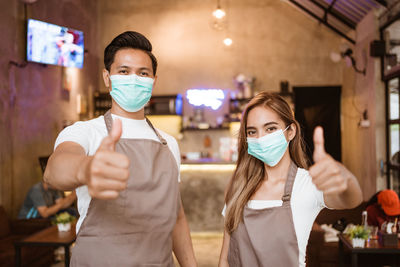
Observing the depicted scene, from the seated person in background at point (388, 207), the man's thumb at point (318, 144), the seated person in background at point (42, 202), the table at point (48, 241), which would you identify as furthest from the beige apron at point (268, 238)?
the seated person in background at point (42, 202)

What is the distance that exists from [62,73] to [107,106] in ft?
4.91

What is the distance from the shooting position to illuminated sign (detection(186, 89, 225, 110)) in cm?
853

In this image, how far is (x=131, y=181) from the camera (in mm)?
1515

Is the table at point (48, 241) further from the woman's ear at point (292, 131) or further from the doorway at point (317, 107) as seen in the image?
the doorway at point (317, 107)

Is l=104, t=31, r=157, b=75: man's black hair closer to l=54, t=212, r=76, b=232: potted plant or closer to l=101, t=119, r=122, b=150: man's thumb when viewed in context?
l=101, t=119, r=122, b=150: man's thumb

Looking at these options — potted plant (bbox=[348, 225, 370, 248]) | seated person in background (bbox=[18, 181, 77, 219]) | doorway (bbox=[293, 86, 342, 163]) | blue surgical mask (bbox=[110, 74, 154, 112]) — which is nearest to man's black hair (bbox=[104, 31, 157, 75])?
blue surgical mask (bbox=[110, 74, 154, 112])

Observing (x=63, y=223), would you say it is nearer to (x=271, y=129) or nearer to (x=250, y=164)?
(x=250, y=164)

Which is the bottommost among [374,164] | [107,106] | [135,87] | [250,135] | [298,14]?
[374,164]

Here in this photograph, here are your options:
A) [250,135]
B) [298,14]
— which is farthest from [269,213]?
[298,14]

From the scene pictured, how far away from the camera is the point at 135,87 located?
1590 mm

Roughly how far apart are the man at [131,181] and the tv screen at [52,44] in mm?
4358

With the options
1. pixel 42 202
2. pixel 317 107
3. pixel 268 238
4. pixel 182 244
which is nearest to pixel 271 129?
pixel 268 238

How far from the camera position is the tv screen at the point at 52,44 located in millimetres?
5367

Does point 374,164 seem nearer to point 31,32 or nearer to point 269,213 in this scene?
point 269,213
